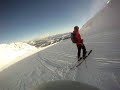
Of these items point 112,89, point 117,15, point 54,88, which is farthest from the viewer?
point 117,15

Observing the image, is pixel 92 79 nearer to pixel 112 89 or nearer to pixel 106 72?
pixel 106 72

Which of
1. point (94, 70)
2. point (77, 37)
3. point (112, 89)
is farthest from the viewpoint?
point (77, 37)

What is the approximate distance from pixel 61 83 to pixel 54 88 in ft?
1.53

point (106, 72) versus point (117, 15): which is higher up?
point (117, 15)

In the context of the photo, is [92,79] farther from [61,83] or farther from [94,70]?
[61,83]

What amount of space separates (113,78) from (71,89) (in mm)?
1727

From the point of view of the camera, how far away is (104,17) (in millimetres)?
24016

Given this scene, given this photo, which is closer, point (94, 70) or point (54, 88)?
point (54, 88)

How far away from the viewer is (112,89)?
14.4 feet

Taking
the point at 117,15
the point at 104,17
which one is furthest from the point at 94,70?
the point at 104,17

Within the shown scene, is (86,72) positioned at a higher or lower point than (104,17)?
lower

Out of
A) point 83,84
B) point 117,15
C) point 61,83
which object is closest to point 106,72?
point 83,84

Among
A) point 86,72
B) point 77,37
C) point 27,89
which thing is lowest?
point 27,89

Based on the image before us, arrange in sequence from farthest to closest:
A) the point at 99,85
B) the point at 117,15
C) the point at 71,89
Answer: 1. the point at 117,15
2. the point at 71,89
3. the point at 99,85
